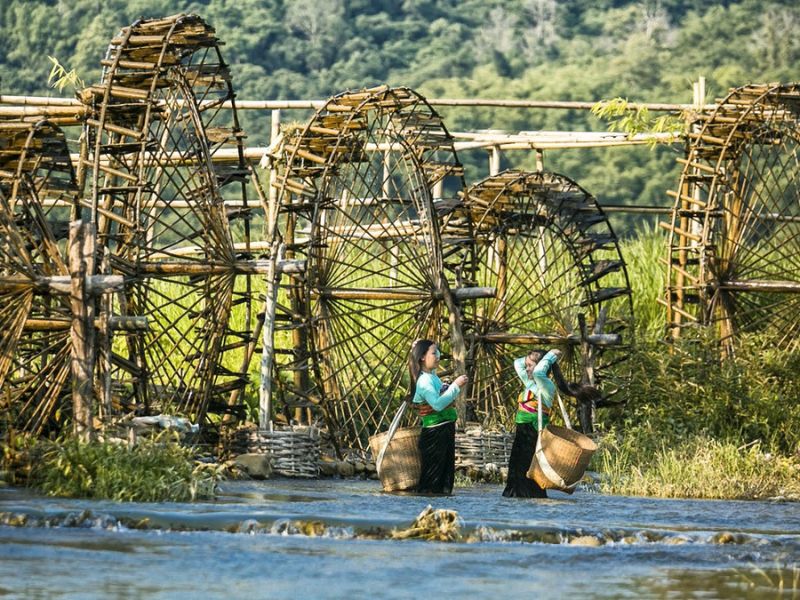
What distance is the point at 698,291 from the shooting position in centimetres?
2191

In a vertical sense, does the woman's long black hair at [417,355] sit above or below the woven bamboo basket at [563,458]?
above

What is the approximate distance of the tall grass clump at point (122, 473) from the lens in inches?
540

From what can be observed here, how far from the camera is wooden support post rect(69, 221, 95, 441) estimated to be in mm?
14641

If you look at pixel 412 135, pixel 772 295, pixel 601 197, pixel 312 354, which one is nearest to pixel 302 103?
pixel 412 135

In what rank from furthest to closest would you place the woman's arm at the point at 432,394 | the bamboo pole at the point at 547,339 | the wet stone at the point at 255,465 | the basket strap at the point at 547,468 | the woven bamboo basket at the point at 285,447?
the bamboo pole at the point at 547,339 < the woven bamboo basket at the point at 285,447 < the wet stone at the point at 255,465 < the basket strap at the point at 547,468 < the woman's arm at the point at 432,394

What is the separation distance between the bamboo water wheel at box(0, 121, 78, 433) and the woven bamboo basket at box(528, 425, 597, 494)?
3993mm

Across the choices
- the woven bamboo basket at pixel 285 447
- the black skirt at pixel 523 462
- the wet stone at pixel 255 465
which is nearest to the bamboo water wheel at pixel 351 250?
the woven bamboo basket at pixel 285 447

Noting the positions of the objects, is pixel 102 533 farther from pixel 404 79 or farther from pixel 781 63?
pixel 781 63

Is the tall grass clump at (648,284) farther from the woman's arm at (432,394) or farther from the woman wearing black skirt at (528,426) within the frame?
the woman's arm at (432,394)

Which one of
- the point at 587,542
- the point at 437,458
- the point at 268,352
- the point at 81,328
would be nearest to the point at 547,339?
the point at 268,352

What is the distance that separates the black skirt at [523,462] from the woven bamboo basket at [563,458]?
405 mm

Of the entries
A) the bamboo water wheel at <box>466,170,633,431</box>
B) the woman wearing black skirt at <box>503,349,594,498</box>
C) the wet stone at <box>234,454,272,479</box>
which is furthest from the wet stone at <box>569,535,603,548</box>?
the bamboo water wheel at <box>466,170,633,431</box>

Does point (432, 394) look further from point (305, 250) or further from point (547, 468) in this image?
point (305, 250)

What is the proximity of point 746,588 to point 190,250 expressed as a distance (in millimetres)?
11675
